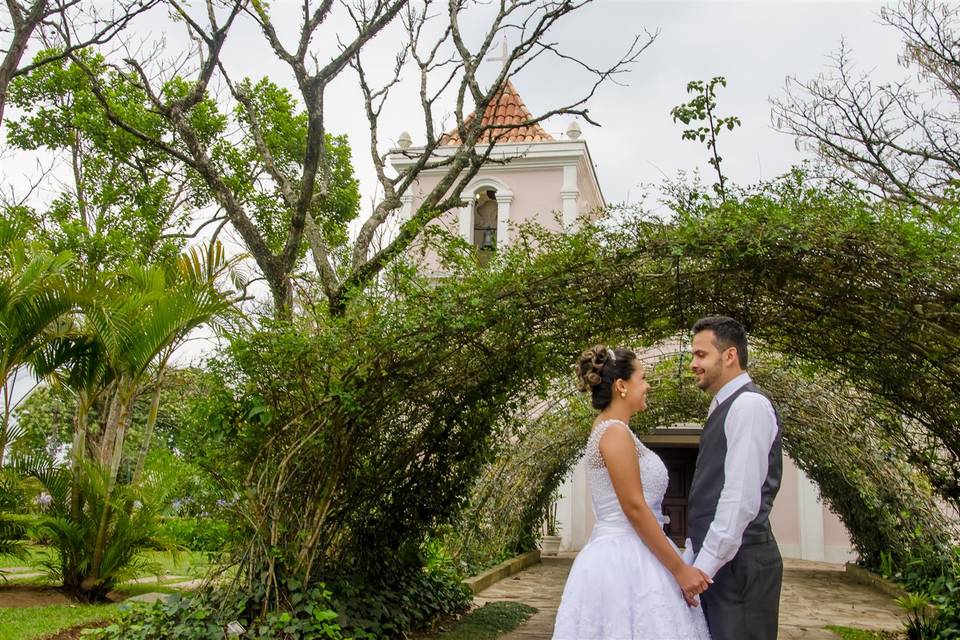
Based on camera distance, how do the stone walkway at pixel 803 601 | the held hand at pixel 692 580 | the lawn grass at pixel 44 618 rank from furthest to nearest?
the stone walkway at pixel 803 601, the lawn grass at pixel 44 618, the held hand at pixel 692 580

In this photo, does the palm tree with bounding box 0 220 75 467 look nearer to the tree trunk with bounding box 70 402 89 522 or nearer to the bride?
the tree trunk with bounding box 70 402 89 522

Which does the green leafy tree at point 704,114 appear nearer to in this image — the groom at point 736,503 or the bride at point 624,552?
the bride at point 624,552

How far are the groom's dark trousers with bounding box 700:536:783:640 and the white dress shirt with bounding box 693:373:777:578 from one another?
76mm

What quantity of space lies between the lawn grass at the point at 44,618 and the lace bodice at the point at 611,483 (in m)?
4.70

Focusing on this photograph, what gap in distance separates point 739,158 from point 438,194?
335cm

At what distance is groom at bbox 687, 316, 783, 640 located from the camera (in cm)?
271

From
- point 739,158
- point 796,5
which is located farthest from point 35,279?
point 796,5

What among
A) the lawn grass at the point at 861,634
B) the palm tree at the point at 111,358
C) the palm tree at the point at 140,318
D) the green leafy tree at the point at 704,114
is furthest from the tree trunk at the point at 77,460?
the lawn grass at the point at 861,634

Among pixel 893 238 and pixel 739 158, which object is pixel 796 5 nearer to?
pixel 739 158

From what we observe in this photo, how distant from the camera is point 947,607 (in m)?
6.14

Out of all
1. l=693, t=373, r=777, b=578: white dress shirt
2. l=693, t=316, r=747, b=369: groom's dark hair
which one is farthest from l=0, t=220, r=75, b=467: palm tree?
Result: l=693, t=373, r=777, b=578: white dress shirt

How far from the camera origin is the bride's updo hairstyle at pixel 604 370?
326 centimetres

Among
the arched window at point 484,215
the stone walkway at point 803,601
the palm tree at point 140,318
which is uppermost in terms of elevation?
the arched window at point 484,215

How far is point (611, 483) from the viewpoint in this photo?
3100mm
